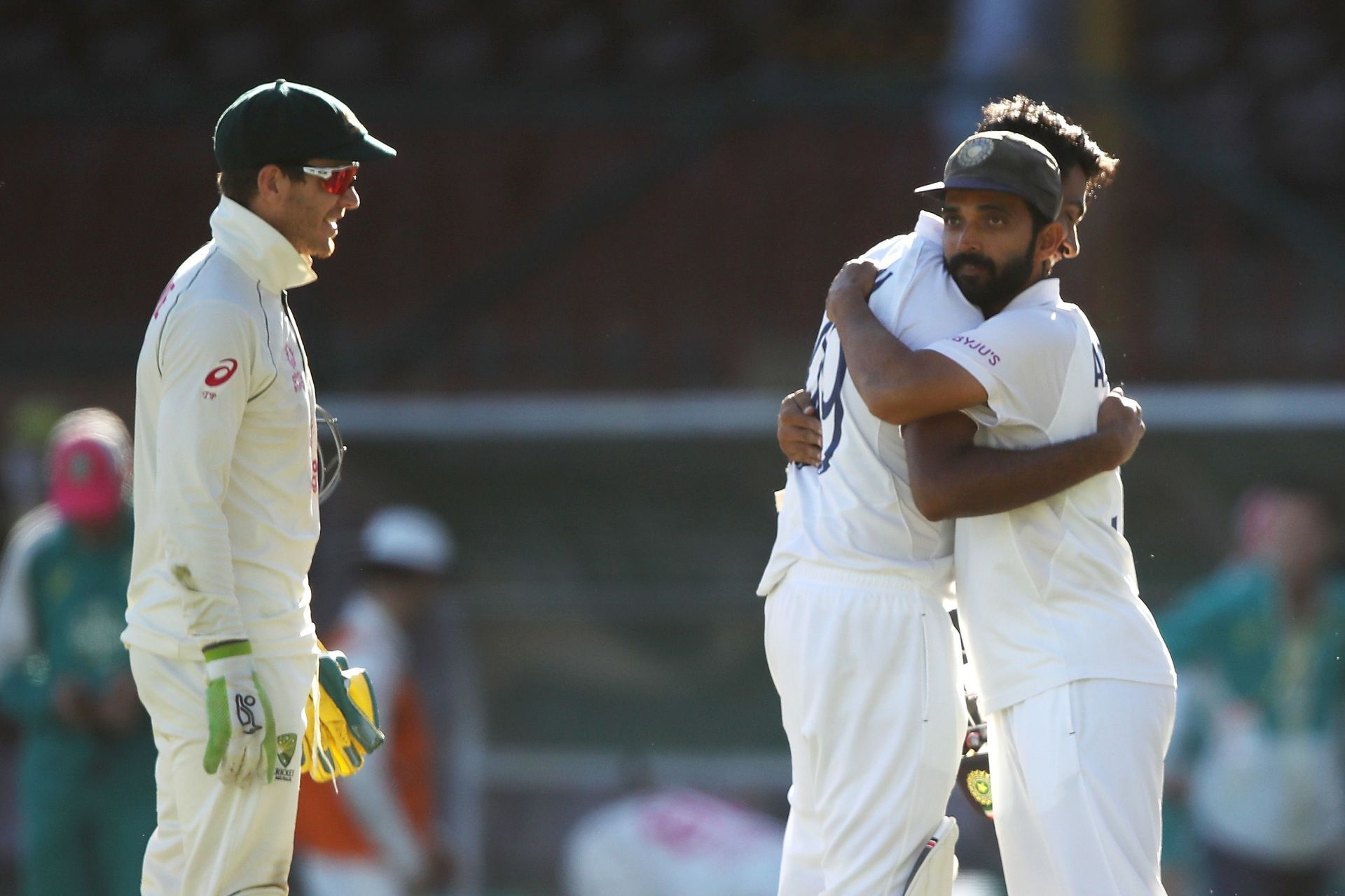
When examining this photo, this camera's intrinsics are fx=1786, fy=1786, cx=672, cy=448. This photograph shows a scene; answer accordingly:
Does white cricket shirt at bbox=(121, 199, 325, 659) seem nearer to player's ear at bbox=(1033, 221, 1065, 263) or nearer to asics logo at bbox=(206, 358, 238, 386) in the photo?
asics logo at bbox=(206, 358, 238, 386)

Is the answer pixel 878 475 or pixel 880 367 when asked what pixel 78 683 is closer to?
pixel 878 475

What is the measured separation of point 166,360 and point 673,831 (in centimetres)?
363

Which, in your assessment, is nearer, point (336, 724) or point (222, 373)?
point (222, 373)

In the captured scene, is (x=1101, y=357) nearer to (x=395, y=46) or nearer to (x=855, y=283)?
(x=855, y=283)

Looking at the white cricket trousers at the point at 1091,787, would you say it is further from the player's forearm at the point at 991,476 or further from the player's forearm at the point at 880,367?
the player's forearm at the point at 880,367

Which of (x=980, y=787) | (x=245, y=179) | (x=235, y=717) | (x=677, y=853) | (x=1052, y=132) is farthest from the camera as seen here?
(x=677, y=853)

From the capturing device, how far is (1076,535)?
10.8ft

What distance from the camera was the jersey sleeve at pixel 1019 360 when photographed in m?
3.18

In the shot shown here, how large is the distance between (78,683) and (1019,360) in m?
3.82

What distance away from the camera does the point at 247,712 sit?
A: 3012mm

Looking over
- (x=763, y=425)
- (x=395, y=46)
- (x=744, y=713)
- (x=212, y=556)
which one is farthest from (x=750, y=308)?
(x=212, y=556)

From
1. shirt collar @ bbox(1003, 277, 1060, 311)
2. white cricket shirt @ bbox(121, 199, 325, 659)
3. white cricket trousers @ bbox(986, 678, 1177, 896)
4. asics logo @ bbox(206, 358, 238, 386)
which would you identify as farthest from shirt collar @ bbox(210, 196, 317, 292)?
white cricket trousers @ bbox(986, 678, 1177, 896)

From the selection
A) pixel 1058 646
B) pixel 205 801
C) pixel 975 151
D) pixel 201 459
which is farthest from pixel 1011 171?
pixel 205 801

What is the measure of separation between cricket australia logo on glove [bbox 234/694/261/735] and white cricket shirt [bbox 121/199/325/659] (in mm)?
108
